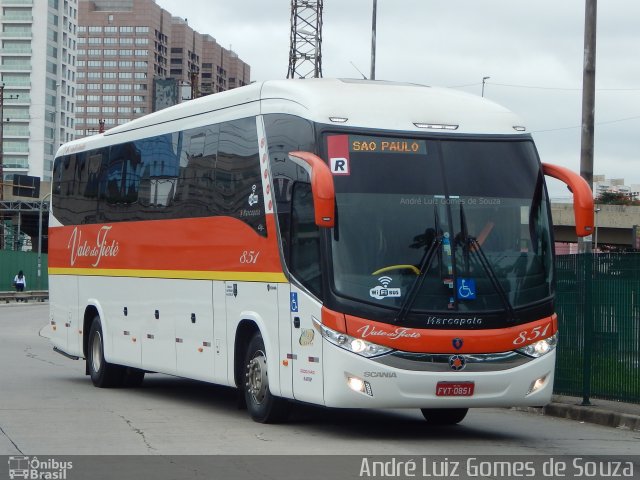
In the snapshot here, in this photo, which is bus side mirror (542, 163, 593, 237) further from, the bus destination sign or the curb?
the curb

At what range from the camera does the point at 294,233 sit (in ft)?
41.9

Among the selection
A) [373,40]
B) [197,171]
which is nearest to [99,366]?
[197,171]

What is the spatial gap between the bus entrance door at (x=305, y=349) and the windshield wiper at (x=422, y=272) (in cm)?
85

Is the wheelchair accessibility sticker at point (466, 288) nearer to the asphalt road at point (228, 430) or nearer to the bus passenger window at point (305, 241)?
the bus passenger window at point (305, 241)

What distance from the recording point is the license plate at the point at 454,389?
12047mm

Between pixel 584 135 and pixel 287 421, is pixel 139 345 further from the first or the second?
pixel 584 135

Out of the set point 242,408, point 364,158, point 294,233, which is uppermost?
point 364,158

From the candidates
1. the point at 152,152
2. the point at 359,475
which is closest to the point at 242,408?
the point at 152,152

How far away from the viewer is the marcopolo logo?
966 centimetres

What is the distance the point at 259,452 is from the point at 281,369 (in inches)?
76.3

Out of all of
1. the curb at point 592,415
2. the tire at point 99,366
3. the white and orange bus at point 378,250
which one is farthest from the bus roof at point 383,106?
the tire at point 99,366

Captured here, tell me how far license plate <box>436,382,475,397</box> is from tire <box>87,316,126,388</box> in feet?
26.9

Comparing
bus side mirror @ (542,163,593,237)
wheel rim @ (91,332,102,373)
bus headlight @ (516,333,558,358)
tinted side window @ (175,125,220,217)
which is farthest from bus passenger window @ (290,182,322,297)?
wheel rim @ (91,332,102,373)

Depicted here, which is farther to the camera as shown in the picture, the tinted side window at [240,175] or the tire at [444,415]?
the tire at [444,415]
